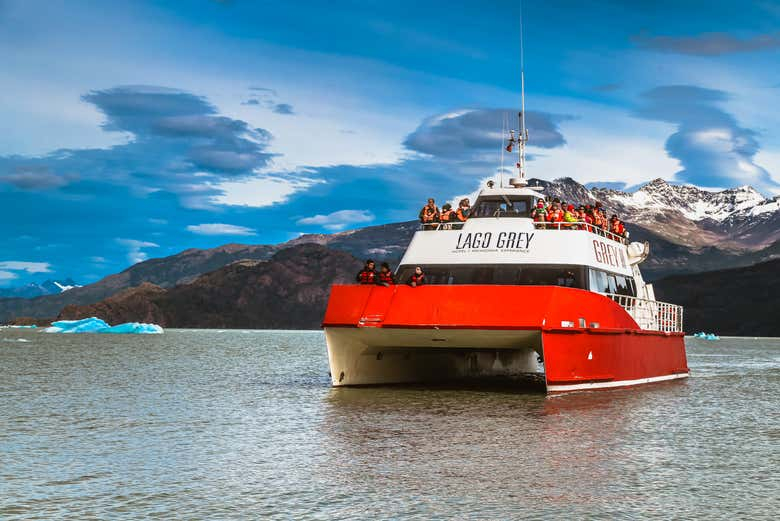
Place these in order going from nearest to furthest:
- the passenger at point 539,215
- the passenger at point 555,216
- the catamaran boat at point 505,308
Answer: the catamaran boat at point 505,308 < the passenger at point 539,215 < the passenger at point 555,216

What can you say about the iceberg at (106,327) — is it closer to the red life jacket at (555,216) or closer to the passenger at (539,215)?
the passenger at (539,215)

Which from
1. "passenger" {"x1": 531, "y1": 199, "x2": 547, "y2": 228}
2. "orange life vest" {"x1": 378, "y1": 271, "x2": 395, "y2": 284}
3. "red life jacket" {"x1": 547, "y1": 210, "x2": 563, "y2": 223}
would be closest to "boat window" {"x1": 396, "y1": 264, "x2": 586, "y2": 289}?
"passenger" {"x1": 531, "y1": 199, "x2": 547, "y2": 228}

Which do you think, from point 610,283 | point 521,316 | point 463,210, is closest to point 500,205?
point 463,210

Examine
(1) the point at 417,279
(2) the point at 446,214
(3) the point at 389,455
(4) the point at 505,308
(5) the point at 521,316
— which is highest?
(2) the point at 446,214

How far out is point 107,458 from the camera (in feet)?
41.6

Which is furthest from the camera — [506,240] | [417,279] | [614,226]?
[614,226]

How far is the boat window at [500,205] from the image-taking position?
2361 cm

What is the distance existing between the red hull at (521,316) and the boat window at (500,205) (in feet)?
11.8

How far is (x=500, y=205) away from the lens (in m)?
23.7

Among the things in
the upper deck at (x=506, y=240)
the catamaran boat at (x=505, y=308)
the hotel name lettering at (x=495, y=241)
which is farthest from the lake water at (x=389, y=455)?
the hotel name lettering at (x=495, y=241)

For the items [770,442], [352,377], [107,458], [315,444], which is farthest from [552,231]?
[107,458]

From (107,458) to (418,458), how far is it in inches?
177

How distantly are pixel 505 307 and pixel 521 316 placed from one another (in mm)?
414

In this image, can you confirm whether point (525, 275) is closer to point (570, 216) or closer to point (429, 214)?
point (570, 216)
